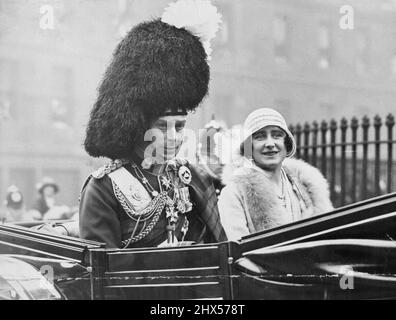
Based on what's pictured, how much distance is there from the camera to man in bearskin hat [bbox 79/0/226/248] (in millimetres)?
2668

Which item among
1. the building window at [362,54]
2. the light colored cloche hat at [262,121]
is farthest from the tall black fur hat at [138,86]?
the building window at [362,54]

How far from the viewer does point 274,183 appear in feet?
9.32

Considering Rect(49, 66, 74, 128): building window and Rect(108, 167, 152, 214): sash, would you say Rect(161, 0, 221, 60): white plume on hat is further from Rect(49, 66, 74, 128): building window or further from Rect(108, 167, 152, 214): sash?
Rect(108, 167, 152, 214): sash

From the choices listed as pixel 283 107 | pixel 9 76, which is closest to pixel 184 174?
pixel 283 107

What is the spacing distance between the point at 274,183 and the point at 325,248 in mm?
628

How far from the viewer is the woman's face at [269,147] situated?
2.75m

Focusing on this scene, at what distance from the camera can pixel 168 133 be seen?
2686 mm

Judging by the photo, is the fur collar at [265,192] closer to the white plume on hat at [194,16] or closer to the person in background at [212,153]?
the person in background at [212,153]

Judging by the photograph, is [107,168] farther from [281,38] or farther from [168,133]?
[281,38]

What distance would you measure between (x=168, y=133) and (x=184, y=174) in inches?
8.8

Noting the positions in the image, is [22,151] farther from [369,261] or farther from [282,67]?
[369,261]

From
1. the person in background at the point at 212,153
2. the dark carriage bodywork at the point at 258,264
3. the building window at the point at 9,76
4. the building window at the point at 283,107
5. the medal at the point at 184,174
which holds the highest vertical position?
the building window at the point at 9,76

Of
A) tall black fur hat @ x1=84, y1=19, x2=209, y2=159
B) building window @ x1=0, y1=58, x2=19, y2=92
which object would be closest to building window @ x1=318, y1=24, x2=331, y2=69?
tall black fur hat @ x1=84, y1=19, x2=209, y2=159

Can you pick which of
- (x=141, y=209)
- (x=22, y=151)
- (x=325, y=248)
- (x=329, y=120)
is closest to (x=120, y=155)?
(x=141, y=209)
